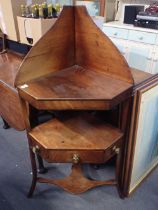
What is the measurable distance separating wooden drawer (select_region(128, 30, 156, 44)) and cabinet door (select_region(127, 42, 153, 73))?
2.3 inches

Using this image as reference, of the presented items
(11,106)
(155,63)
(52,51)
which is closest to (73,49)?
(52,51)

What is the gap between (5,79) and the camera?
58.7 inches

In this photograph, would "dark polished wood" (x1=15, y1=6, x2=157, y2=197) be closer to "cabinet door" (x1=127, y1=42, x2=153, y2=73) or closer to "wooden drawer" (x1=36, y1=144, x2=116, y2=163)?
"wooden drawer" (x1=36, y1=144, x2=116, y2=163)

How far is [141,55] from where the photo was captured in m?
2.82

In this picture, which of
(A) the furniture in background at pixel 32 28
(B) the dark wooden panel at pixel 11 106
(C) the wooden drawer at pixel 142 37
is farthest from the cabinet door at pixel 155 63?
(B) the dark wooden panel at pixel 11 106

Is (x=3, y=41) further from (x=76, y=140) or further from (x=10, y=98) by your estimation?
(x=76, y=140)

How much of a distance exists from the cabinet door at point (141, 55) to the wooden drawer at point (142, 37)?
0.06 metres

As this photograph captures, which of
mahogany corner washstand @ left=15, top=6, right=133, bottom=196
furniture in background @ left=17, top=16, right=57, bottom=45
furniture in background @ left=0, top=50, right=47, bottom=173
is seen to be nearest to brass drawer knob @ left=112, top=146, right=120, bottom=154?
mahogany corner washstand @ left=15, top=6, right=133, bottom=196

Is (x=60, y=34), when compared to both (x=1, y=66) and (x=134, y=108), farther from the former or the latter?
(x=1, y=66)

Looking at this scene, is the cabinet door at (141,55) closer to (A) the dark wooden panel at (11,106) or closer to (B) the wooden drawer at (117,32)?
(B) the wooden drawer at (117,32)

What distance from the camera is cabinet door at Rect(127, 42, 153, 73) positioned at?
2.74m

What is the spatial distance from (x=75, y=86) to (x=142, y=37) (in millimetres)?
2093

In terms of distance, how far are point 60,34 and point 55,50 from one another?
0.08 m

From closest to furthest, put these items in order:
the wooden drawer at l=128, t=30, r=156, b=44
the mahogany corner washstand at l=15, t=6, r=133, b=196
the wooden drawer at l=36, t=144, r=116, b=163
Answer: the mahogany corner washstand at l=15, t=6, r=133, b=196 → the wooden drawer at l=36, t=144, r=116, b=163 → the wooden drawer at l=128, t=30, r=156, b=44
